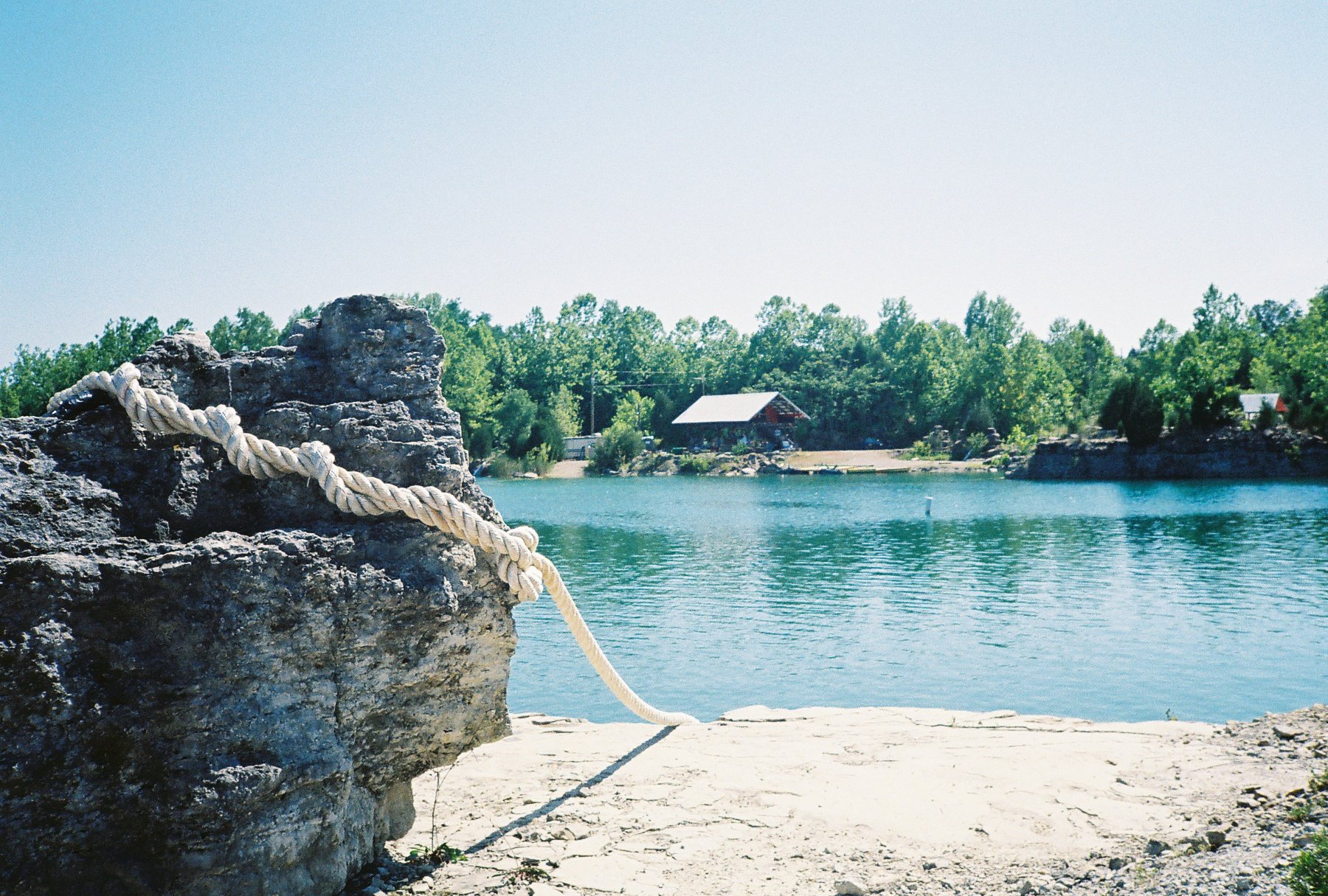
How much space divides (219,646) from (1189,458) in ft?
187

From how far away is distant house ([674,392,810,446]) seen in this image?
78562 mm

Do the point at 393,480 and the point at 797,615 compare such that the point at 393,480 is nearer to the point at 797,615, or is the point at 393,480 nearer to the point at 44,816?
the point at 44,816

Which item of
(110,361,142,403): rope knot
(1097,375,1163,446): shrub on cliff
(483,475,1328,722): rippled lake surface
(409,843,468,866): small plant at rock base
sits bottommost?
(483,475,1328,722): rippled lake surface

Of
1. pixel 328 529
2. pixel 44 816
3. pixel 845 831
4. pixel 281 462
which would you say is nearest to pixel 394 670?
pixel 328 529

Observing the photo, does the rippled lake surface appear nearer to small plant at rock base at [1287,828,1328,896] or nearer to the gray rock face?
the gray rock face

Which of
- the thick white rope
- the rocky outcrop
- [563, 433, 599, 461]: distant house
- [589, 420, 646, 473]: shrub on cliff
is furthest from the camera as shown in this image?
[563, 433, 599, 461]: distant house

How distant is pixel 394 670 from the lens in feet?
11.4

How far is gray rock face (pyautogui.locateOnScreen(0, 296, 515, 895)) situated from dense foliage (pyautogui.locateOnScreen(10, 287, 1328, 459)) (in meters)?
57.0

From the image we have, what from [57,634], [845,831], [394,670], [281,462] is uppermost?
[281,462]

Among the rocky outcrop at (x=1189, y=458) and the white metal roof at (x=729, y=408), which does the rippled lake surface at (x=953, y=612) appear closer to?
the rocky outcrop at (x=1189, y=458)

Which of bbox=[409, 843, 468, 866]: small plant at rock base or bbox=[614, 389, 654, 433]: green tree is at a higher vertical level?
bbox=[614, 389, 654, 433]: green tree

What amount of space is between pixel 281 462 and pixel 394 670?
833 millimetres

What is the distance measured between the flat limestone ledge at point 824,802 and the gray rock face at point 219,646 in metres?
0.79

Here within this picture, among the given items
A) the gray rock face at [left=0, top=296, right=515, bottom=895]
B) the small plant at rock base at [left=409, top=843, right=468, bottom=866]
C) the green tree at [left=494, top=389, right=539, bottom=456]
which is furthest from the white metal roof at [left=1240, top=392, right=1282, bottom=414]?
the gray rock face at [left=0, top=296, right=515, bottom=895]
